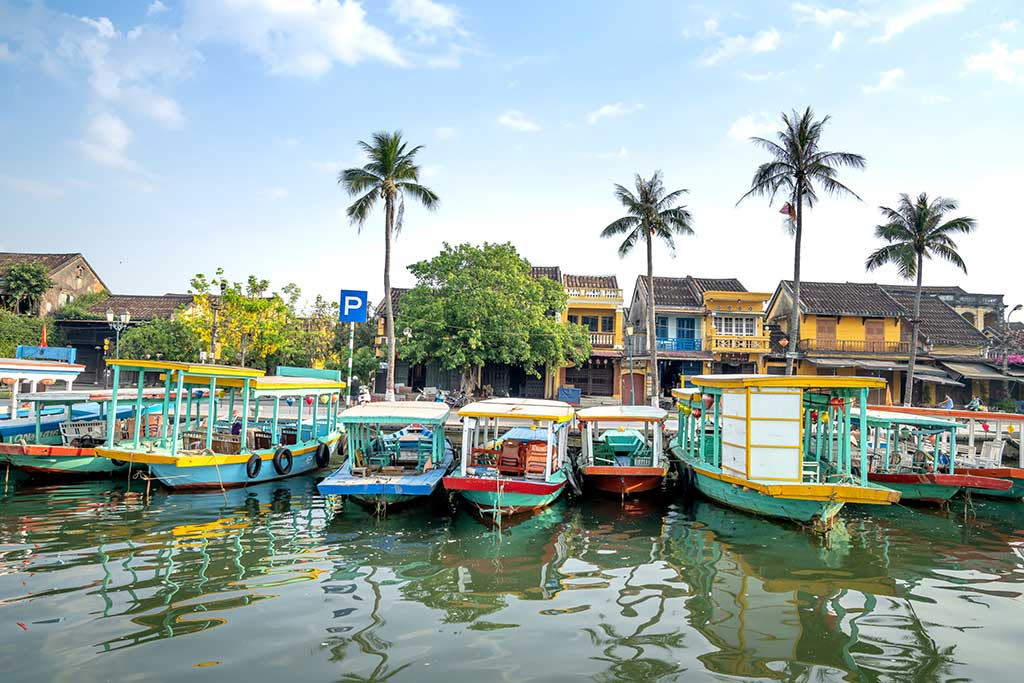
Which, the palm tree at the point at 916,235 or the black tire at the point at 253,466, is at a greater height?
the palm tree at the point at 916,235

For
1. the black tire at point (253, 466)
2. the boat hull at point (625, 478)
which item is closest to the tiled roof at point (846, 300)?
the boat hull at point (625, 478)

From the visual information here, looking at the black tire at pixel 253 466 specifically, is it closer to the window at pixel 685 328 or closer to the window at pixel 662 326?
the window at pixel 662 326

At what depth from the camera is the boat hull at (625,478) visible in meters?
14.3

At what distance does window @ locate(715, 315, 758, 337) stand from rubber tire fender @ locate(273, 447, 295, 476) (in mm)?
25350

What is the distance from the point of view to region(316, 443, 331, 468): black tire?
18.0m

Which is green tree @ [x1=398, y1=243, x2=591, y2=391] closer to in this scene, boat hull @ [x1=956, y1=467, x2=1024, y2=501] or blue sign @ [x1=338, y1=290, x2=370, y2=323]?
blue sign @ [x1=338, y1=290, x2=370, y2=323]

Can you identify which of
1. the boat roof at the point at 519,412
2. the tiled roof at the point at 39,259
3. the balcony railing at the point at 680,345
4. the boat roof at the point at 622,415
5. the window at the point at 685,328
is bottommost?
the boat roof at the point at 622,415

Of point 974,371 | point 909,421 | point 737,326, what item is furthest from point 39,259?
point 974,371

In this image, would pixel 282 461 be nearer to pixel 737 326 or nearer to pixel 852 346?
pixel 737 326

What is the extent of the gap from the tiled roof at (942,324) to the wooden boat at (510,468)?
3033 centimetres

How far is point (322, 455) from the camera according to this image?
18.3 meters

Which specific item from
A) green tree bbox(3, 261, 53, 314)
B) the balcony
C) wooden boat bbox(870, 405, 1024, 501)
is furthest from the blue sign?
green tree bbox(3, 261, 53, 314)

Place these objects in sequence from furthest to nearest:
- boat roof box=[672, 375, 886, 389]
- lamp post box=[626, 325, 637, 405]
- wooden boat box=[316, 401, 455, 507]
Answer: lamp post box=[626, 325, 637, 405], wooden boat box=[316, 401, 455, 507], boat roof box=[672, 375, 886, 389]

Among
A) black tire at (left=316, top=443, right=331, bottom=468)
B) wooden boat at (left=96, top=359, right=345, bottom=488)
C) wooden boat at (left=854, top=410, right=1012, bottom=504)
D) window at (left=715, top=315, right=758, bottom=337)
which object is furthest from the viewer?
window at (left=715, top=315, right=758, bottom=337)
